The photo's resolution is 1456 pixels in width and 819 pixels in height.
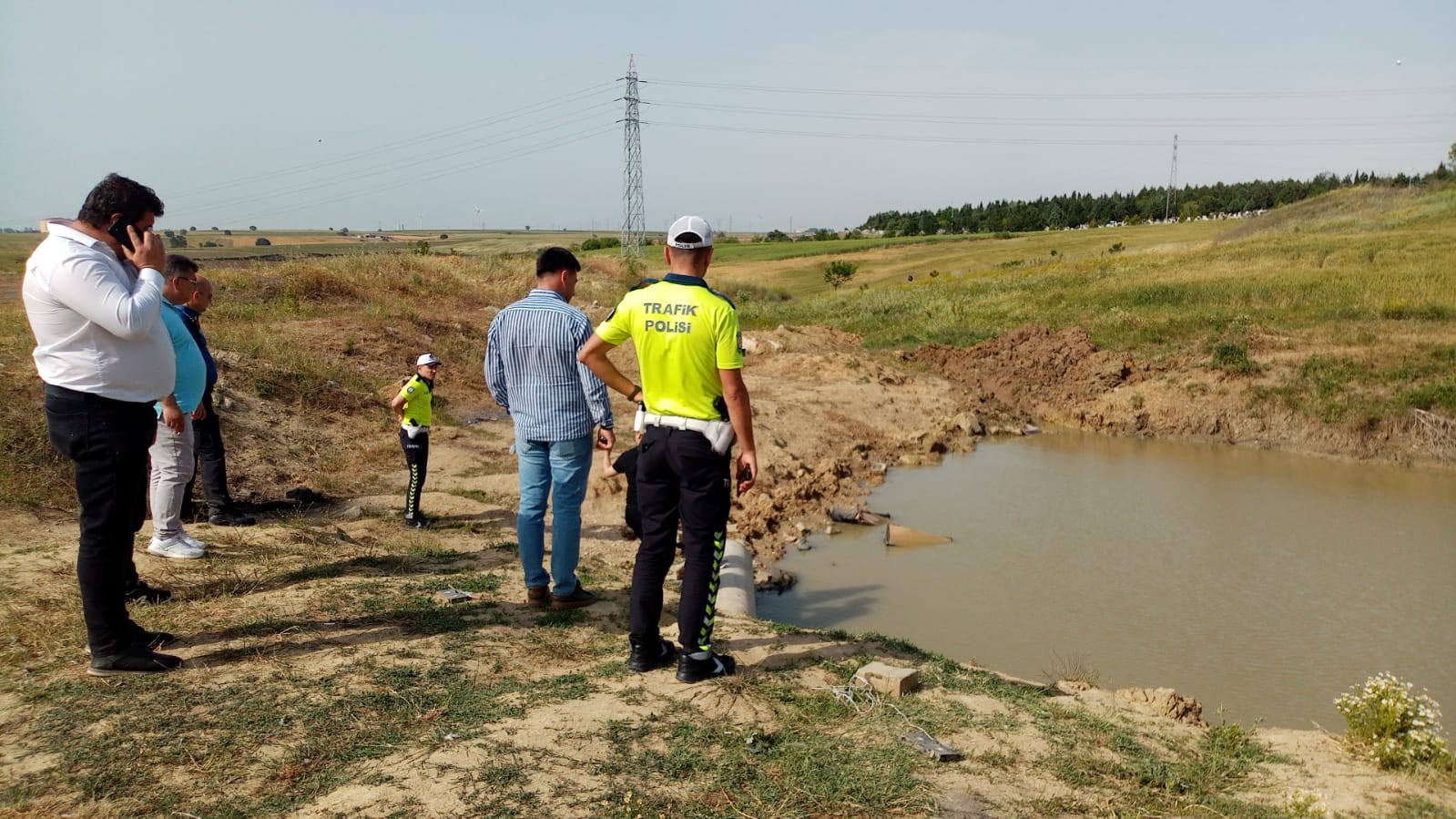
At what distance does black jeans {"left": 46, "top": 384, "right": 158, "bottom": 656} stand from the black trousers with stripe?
6.94 feet

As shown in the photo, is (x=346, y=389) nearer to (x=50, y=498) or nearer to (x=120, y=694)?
(x=50, y=498)

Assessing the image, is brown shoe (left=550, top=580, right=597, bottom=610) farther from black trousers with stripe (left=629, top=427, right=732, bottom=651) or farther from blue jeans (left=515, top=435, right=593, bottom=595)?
black trousers with stripe (left=629, top=427, right=732, bottom=651)

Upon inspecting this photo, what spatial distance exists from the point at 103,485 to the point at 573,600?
239cm

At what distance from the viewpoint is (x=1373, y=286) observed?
61.4 ft

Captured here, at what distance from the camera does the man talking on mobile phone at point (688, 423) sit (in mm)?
3994

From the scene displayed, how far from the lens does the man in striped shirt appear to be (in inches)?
196

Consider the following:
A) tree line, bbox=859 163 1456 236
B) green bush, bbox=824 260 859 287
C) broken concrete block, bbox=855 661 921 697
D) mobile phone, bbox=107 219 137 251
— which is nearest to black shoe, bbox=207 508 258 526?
mobile phone, bbox=107 219 137 251

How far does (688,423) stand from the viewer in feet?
13.2

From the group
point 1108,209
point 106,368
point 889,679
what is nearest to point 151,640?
point 106,368

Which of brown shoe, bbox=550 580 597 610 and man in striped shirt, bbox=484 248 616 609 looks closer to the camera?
man in striped shirt, bbox=484 248 616 609

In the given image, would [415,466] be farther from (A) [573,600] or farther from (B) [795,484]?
(B) [795,484]

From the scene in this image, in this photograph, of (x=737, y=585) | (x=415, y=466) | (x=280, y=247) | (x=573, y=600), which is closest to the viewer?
(x=573, y=600)

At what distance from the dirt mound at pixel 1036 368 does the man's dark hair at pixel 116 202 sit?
15671 mm

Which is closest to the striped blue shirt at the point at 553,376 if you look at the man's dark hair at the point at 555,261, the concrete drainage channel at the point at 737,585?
the man's dark hair at the point at 555,261
